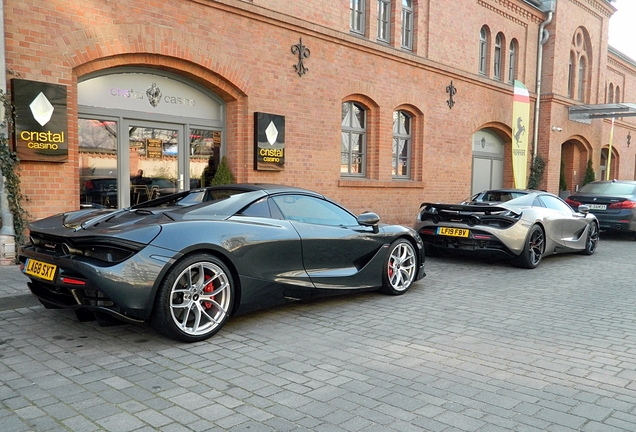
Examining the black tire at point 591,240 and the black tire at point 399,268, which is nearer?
the black tire at point 399,268

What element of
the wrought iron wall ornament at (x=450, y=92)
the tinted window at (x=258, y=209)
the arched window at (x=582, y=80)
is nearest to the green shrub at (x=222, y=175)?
the tinted window at (x=258, y=209)

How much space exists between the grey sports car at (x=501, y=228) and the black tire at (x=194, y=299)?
16.3ft

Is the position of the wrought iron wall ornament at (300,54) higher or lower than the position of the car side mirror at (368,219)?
higher

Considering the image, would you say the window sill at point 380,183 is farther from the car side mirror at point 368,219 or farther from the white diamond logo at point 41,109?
the white diamond logo at point 41,109

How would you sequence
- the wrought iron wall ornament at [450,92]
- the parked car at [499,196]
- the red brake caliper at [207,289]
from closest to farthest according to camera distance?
1. the red brake caliper at [207,289]
2. the parked car at [499,196]
3. the wrought iron wall ornament at [450,92]

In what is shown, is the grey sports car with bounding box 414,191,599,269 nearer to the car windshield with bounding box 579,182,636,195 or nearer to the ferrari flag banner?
the car windshield with bounding box 579,182,636,195

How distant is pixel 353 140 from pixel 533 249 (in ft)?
18.5

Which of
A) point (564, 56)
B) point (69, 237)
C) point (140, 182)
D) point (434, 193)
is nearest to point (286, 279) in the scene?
point (69, 237)

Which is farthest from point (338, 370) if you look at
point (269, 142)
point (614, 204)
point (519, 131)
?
point (519, 131)

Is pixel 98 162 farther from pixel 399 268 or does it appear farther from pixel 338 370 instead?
pixel 338 370

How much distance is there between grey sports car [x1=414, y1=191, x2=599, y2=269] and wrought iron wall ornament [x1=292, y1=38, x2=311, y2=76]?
415 cm

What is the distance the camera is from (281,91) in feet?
35.2

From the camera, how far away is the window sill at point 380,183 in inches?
482

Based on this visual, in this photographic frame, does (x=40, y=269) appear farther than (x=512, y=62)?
No
